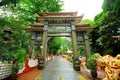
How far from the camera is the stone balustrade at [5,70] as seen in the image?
1081 cm

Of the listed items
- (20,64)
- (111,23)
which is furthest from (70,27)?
(20,64)

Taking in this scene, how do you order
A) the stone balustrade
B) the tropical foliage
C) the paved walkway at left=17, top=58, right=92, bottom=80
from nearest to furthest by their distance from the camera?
the tropical foliage
the stone balustrade
the paved walkway at left=17, top=58, right=92, bottom=80

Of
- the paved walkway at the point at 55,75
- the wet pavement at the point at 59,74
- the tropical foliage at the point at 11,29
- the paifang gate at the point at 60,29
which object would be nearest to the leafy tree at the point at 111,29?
the paifang gate at the point at 60,29

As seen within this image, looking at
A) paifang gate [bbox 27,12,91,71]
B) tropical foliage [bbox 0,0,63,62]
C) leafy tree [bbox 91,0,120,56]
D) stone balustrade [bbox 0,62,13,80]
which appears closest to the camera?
tropical foliage [bbox 0,0,63,62]

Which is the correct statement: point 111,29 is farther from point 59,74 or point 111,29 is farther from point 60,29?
point 59,74

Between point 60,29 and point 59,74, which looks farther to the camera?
point 60,29

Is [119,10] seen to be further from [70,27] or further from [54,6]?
[54,6]

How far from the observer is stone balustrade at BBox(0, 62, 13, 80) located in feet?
35.5

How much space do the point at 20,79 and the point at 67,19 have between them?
13369 mm

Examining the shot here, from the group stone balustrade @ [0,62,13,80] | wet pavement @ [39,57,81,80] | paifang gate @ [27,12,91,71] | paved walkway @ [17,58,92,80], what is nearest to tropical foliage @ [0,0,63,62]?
stone balustrade @ [0,62,13,80]

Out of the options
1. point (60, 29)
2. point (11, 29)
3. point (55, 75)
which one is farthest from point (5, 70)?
point (60, 29)

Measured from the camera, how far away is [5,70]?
1137 cm

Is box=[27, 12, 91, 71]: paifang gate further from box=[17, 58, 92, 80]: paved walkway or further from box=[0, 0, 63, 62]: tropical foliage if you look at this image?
box=[0, 0, 63, 62]: tropical foliage

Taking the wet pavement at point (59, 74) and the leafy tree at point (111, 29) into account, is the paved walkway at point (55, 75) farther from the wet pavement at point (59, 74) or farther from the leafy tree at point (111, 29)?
the leafy tree at point (111, 29)
